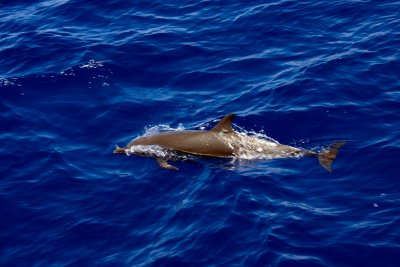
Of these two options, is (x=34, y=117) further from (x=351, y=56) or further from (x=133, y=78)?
(x=351, y=56)

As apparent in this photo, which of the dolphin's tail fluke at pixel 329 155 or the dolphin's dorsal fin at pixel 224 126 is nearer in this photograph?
the dolphin's tail fluke at pixel 329 155

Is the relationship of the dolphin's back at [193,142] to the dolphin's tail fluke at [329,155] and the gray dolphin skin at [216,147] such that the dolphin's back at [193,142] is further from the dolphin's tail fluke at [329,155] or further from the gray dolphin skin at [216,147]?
the dolphin's tail fluke at [329,155]

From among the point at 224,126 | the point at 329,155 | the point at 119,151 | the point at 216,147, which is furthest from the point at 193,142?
the point at 329,155

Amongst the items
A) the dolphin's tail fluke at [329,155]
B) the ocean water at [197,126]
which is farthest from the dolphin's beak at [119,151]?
the dolphin's tail fluke at [329,155]

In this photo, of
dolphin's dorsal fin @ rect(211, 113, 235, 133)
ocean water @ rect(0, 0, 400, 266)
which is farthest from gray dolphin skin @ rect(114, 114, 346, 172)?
ocean water @ rect(0, 0, 400, 266)

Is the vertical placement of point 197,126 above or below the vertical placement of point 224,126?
below

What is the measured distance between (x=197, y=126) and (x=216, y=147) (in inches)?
68.6

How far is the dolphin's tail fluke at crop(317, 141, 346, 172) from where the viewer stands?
1801 cm

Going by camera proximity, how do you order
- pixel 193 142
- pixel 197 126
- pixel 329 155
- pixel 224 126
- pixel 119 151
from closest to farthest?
pixel 329 155, pixel 224 126, pixel 193 142, pixel 119 151, pixel 197 126

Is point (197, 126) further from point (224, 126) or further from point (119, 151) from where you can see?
point (119, 151)

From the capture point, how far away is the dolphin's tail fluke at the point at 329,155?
59.1ft

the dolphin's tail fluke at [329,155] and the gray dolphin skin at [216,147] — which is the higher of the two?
the gray dolphin skin at [216,147]

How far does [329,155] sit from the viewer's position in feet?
60.2

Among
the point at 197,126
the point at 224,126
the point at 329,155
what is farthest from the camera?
the point at 197,126
